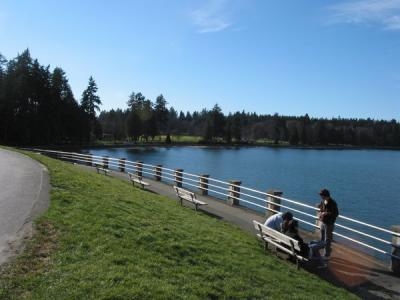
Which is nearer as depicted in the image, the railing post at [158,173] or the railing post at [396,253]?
the railing post at [396,253]

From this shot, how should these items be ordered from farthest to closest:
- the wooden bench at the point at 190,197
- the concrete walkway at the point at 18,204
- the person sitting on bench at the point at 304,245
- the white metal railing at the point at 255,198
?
the wooden bench at the point at 190,197 → the white metal railing at the point at 255,198 → the person sitting on bench at the point at 304,245 → the concrete walkway at the point at 18,204

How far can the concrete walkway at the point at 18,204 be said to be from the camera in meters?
8.33

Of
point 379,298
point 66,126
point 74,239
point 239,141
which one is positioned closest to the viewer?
point 74,239

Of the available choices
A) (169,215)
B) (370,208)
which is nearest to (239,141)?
(370,208)

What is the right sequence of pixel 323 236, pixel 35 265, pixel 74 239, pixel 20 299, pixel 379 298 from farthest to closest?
pixel 323 236
pixel 379 298
pixel 74 239
pixel 35 265
pixel 20 299

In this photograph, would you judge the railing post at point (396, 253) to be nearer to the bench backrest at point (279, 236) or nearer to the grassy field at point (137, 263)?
the grassy field at point (137, 263)

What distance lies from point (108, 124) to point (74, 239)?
185826mm

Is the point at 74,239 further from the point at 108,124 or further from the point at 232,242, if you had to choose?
the point at 108,124

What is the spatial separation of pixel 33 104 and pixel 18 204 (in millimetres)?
79923

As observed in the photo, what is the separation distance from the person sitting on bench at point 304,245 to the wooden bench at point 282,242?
0.68 ft

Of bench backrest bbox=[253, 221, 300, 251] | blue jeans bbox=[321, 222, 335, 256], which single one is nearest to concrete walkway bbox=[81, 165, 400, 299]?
blue jeans bbox=[321, 222, 335, 256]

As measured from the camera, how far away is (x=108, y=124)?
190 m

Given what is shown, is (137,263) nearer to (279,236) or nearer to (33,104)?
Answer: (279,236)

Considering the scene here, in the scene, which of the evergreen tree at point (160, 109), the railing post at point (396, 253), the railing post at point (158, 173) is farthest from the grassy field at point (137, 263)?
the evergreen tree at point (160, 109)
